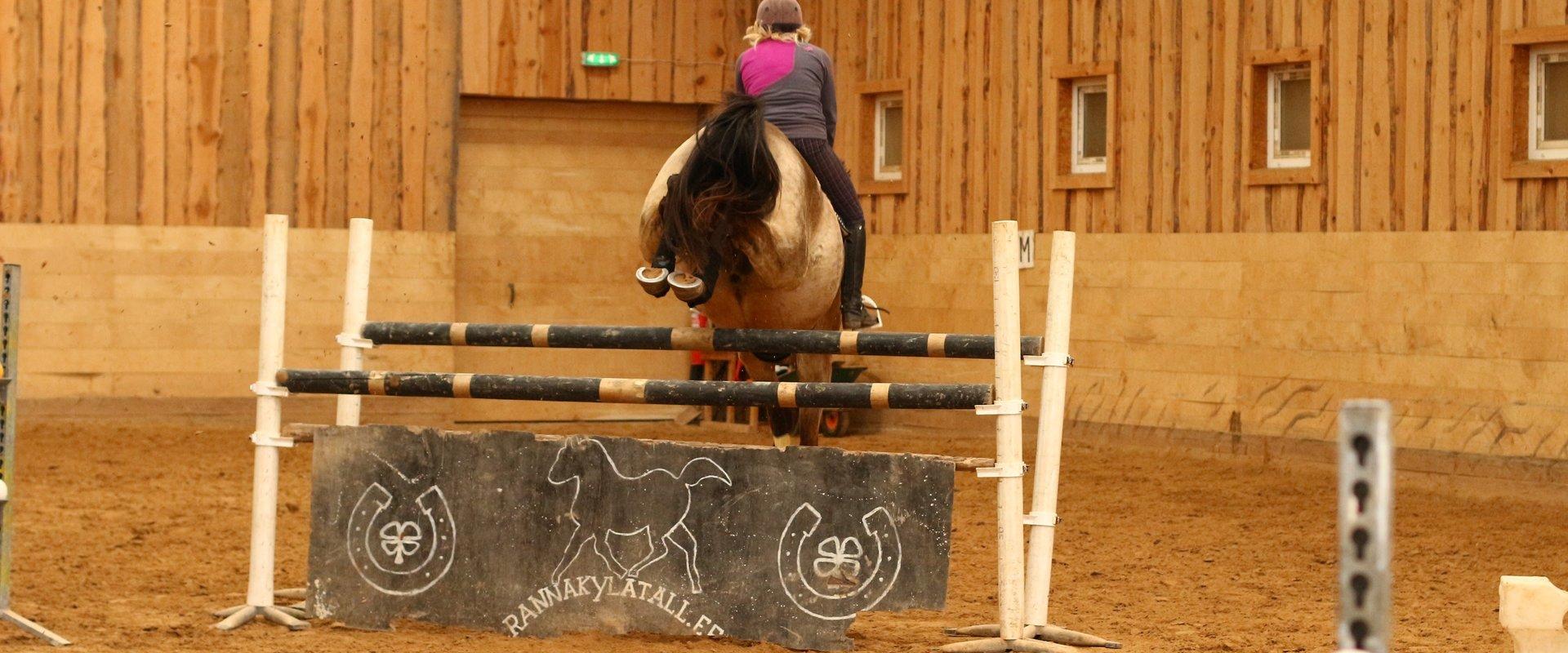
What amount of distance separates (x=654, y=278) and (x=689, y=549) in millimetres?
780

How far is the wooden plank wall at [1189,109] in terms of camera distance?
26.6 feet

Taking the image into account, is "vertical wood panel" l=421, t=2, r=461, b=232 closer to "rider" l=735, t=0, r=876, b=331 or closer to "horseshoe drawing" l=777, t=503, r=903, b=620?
"rider" l=735, t=0, r=876, b=331

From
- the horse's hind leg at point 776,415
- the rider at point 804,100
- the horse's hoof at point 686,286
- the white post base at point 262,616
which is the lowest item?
the white post base at point 262,616

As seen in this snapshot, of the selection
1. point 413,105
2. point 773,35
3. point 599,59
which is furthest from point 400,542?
point 599,59

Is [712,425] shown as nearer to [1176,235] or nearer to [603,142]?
[603,142]

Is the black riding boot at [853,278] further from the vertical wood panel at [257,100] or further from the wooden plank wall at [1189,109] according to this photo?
the vertical wood panel at [257,100]

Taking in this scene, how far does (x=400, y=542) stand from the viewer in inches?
204

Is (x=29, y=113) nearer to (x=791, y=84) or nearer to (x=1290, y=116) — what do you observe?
(x=791, y=84)

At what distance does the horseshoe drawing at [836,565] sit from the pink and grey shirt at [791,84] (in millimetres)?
1474

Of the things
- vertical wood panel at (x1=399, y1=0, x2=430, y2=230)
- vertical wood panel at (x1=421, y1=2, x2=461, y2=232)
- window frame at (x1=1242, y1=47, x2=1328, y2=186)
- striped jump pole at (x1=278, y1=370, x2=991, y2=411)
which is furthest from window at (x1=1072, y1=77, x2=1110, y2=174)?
striped jump pole at (x1=278, y1=370, x2=991, y2=411)

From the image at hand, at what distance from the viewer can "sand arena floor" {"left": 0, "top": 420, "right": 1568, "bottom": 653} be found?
16.8 ft

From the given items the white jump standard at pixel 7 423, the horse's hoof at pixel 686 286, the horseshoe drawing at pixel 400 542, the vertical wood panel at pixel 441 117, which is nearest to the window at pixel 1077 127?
the vertical wood panel at pixel 441 117

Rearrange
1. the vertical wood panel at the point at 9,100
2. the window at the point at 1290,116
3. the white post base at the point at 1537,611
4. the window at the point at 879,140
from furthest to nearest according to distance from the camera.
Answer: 1. the window at the point at 879,140
2. the vertical wood panel at the point at 9,100
3. the window at the point at 1290,116
4. the white post base at the point at 1537,611

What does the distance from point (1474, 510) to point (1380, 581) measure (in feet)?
21.6
